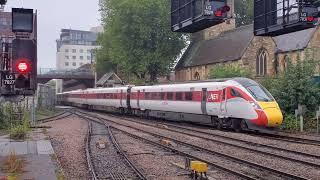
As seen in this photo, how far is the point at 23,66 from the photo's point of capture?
9438 mm

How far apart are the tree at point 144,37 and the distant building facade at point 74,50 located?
11893 centimetres

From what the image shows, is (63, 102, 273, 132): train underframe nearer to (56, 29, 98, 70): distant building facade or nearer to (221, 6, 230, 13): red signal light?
(221, 6, 230, 13): red signal light

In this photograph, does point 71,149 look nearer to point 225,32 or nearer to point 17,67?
point 17,67

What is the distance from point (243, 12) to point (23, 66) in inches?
2827

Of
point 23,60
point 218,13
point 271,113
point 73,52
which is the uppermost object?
point 73,52

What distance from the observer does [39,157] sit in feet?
45.9

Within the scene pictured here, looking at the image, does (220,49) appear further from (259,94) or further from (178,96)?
(259,94)

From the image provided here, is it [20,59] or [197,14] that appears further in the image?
[197,14]

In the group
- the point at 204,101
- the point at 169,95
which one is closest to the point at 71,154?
the point at 204,101

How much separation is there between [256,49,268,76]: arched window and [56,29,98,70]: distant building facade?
5051 inches

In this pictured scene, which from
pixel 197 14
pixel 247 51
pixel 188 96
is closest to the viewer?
pixel 197 14

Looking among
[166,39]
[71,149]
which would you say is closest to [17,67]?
[71,149]

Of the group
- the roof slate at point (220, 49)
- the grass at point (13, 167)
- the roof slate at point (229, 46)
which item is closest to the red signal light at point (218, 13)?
the grass at point (13, 167)

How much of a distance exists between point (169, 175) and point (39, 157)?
162 inches
